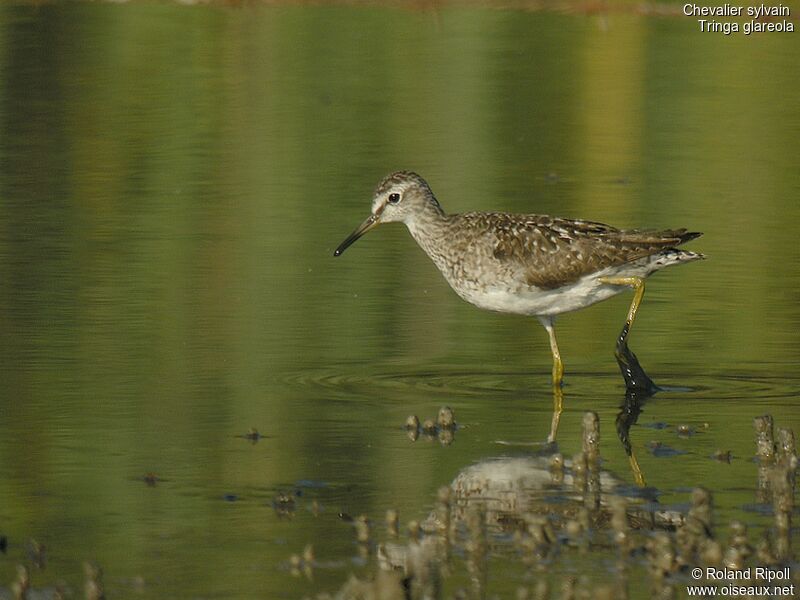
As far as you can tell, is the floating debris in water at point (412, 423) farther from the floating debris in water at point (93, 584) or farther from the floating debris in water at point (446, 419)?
the floating debris in water at point (93, 584)

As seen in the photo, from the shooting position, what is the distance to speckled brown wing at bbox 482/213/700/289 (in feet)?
39.2

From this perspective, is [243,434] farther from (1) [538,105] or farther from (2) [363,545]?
(1) [538,105]

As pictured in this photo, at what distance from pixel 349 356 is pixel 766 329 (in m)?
2.96

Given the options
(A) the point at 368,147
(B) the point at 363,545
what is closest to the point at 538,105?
(A) the point at 368,147

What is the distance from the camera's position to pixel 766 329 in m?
13.2

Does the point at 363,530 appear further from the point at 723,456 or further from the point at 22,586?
the point at 723,456

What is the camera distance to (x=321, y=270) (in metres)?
15.1

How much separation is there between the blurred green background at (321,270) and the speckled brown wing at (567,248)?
0.69 m

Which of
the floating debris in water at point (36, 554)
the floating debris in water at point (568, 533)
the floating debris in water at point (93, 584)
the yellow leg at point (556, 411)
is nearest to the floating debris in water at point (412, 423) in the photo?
the yellow leg at point (556, 411)

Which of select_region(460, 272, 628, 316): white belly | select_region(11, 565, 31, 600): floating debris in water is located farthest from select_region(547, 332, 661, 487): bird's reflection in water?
select_region(11, 565, 31, 600): floating debris in water

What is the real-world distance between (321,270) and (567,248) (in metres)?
3.43

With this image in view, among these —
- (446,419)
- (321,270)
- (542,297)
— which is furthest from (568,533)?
(321,270)

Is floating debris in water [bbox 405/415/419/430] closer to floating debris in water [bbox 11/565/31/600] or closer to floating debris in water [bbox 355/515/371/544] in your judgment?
floating debris in water [bbox 355/515/371/544]

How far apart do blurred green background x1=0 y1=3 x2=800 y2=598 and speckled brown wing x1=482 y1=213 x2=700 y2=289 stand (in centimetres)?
69
